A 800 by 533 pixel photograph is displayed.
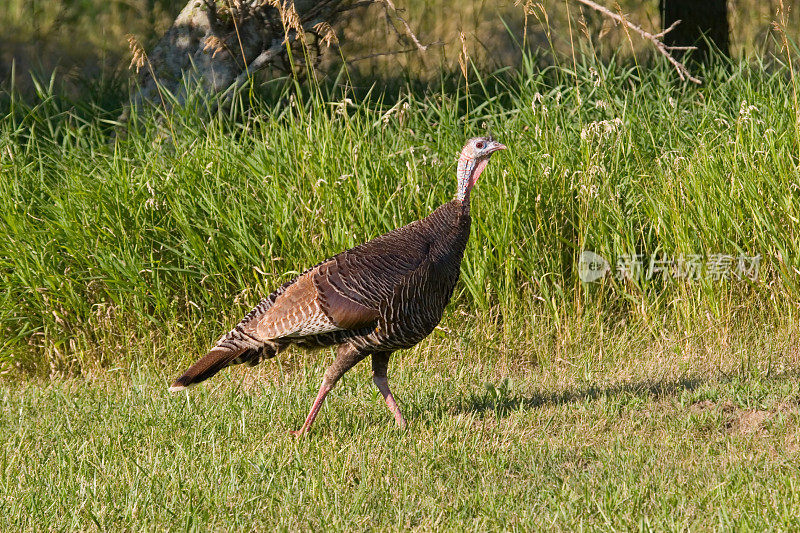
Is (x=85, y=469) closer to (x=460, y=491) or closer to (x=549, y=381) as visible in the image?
(x=460, y=491)

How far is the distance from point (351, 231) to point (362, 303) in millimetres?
1633

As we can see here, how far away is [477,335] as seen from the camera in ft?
19.0

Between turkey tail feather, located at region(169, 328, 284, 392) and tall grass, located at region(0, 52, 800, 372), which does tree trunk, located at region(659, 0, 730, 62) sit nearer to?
tall grass, located at region(0, 52, 800, 372)

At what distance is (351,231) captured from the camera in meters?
5.89

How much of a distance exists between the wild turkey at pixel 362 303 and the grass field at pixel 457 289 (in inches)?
16.1

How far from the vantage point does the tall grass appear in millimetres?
5820

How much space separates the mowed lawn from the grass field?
3 cm

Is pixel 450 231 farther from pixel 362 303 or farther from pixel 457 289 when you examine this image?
pixel 457 289

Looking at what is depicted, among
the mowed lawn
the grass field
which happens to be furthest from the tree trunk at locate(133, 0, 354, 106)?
the mowed lawn

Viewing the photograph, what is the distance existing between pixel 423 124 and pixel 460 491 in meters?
3.66

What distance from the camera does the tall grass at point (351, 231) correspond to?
5820 mm

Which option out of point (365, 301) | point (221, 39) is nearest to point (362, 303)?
point (365, 301)

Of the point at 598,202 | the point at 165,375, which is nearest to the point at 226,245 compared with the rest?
the point at 165,375

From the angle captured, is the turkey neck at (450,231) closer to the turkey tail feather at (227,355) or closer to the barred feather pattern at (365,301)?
the barred feather pattern at (365,301)
